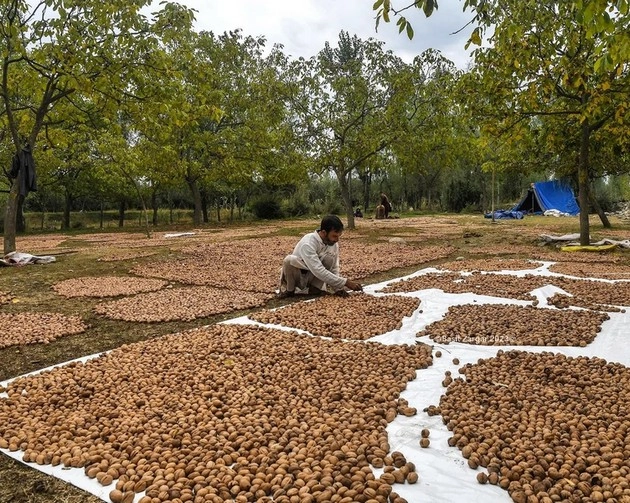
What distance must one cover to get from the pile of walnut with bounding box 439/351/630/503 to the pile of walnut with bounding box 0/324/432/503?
354mm

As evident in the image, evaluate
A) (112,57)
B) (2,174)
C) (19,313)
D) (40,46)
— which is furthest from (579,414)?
(2,174)

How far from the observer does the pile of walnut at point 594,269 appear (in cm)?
648

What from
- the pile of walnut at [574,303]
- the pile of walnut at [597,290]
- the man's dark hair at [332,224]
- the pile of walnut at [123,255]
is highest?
the man's dark hair at [332,224]

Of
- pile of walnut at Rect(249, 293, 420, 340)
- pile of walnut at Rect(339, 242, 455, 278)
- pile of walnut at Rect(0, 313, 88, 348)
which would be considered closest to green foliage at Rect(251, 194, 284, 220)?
pile of walnut at Rect(339, 242, 455, 278)

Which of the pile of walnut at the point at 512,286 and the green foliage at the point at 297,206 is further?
the green foliage at the point at 297,206

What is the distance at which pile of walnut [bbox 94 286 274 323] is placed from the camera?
4.97m

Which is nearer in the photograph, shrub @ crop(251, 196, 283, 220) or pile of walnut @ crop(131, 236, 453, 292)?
pile of walnut @ crop(131, 236, 453, 292)

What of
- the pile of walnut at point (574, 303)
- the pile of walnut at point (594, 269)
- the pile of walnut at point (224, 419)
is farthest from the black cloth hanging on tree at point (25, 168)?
the pile of walnut at point (594, 269)

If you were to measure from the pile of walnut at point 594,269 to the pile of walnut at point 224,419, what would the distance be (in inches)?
160

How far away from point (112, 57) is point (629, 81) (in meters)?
8.44

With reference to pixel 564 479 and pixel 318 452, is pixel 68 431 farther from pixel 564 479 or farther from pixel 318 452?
pixel 564 479

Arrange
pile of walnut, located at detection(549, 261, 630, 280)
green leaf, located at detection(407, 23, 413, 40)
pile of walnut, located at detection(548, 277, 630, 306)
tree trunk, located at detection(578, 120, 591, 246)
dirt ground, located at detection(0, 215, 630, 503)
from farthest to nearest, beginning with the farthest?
tree trunk, located at detection(578, 120, 591, 246) → pile of walnut, located at detection(549, 261, 630, 280) → pile of walnut, located at detection(548, 277, 630, 306) → green leaf, located at detection(407, 23, 413, 40) → dirt ground, located at detection(0, 215, 630, 503)

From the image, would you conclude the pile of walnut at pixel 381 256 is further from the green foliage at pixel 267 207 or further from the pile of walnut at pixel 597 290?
the green foliage at pixel 267 207

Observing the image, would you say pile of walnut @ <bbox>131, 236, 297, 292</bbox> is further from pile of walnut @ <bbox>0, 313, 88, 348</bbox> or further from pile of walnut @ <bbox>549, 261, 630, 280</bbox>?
pile of walnut @ <bbox>549, 261, 630, 280</bbox>
